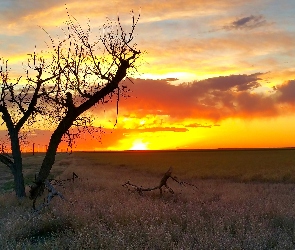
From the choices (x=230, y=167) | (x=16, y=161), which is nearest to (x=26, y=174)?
(x=230, y=167)

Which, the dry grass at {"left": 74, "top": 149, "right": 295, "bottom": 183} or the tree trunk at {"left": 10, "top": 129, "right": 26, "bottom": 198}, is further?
the dry grass at {"left": 74, "top": 149, "right": 295, "bottom": 183}

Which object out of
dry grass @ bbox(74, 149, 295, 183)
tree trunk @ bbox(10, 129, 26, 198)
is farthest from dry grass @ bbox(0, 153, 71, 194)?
dry grass @ bbox(74, 149, 295, 183)

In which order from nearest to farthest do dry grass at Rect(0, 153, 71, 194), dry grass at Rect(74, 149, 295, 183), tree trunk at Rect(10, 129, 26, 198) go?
tree trunk at Rect(10, 129, 26, 198)
dry grass at Rect(0, 153, 71, 194)
dry grass at Rect(74, 149, 295, 183)

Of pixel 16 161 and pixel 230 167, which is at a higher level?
pixel 16 161

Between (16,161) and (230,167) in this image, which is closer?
(16,161)

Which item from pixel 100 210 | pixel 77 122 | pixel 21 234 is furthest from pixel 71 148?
pixel 21 234

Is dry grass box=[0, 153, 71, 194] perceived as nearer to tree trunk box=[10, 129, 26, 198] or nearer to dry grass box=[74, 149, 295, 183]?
tree trunk box=[10, 129, 26, 198]

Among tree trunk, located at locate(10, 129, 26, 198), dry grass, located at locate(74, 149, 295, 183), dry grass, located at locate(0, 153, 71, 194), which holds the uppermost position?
tree trunk, located at locate(10, 129, 26, 198)

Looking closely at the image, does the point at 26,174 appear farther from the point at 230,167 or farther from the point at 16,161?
the point at 16,161

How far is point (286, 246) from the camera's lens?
6492 millimetres

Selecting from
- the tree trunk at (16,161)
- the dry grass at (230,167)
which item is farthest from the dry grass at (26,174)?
the dry grass at (230,167)

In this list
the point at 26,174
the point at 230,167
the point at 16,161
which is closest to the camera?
the point at 16,161

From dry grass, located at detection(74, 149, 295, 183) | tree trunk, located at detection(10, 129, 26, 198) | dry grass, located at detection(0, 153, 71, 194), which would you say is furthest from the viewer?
dry grass, located at detection(74, 149, 295, 183)

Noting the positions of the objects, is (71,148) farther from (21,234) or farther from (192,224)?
(192,224)
